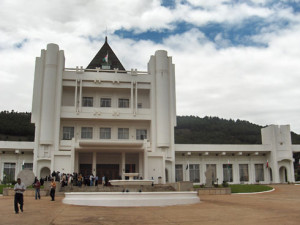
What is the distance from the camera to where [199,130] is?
314 feet

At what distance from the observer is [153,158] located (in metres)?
36.0

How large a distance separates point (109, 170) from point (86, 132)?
527 centimetres

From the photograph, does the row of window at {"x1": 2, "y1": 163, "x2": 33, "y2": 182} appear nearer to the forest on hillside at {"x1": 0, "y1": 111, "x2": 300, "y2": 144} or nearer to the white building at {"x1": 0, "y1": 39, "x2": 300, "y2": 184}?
the white building at {"x1": 0, "y1": 39, "x2": 300, "y2": 184}

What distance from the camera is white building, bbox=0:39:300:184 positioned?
35.8 metres

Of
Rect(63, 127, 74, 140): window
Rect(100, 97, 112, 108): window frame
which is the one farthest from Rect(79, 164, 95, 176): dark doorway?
Rect(100, 97, 112, 108): window frame

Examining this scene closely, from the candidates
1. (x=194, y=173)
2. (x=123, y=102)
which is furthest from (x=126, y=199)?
(x=194, y=173)

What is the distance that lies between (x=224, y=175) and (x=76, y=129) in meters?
19.1

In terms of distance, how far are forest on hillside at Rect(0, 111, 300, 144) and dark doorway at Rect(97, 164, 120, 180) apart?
39576 mm

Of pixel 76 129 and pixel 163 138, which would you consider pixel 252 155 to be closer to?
pixel 163 138

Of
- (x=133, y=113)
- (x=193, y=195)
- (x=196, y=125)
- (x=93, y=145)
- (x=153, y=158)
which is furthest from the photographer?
(x=196, y=125)

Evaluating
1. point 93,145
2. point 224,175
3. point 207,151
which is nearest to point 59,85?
point 93,145

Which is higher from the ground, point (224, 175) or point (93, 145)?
point (93, 145)

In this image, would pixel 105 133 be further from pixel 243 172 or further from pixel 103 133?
pixel 243 172

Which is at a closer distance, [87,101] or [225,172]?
[87,101]
